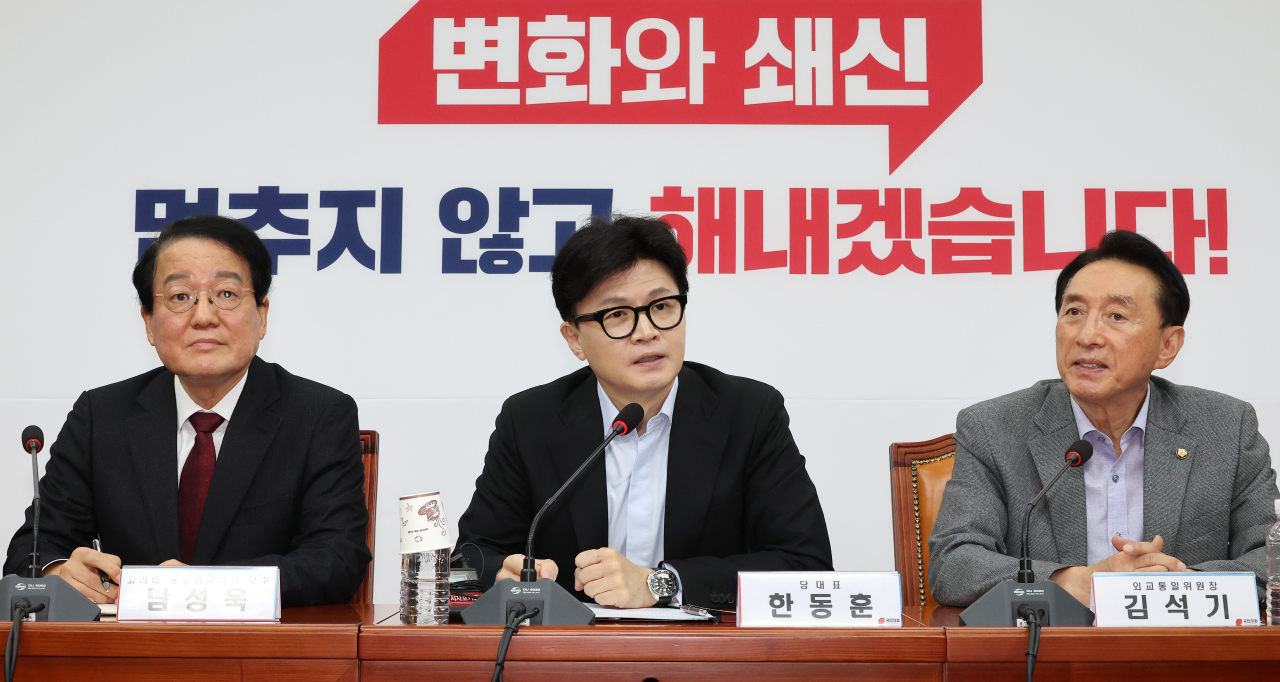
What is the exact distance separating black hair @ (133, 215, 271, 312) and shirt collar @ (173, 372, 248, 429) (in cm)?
18

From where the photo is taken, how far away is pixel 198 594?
1.51 metres

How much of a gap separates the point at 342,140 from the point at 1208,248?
258 cm

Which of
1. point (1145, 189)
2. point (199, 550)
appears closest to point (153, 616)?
point (199, 550)

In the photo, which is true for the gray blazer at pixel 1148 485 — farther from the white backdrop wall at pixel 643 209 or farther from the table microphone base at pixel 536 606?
the white backdrop wall at pixel 643 209

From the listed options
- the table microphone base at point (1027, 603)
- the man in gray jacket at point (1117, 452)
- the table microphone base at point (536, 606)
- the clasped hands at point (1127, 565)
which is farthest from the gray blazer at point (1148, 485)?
the table microphone base at point (536, 606)

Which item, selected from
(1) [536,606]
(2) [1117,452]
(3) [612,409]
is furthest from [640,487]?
A: (2) [1117,452]

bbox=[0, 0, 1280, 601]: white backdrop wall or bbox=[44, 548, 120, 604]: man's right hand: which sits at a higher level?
bbox=[0, 0, 1280, 601]: white backdrop wall

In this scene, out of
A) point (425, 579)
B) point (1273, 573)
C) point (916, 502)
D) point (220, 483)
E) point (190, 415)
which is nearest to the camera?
point (425, 579)

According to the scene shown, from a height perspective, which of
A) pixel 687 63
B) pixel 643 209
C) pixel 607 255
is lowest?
pixel 607 255

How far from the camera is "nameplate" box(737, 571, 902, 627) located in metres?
1.49

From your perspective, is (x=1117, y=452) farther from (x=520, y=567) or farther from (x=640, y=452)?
(x=520, y=567)

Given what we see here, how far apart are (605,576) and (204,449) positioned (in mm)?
968

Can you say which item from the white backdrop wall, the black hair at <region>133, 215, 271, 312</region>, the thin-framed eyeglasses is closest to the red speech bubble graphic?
the white backdrop wall

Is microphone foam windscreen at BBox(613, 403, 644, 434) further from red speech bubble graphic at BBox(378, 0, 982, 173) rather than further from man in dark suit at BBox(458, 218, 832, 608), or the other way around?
red speech bubble graphic at BBox(378, 0, 982, 173)
